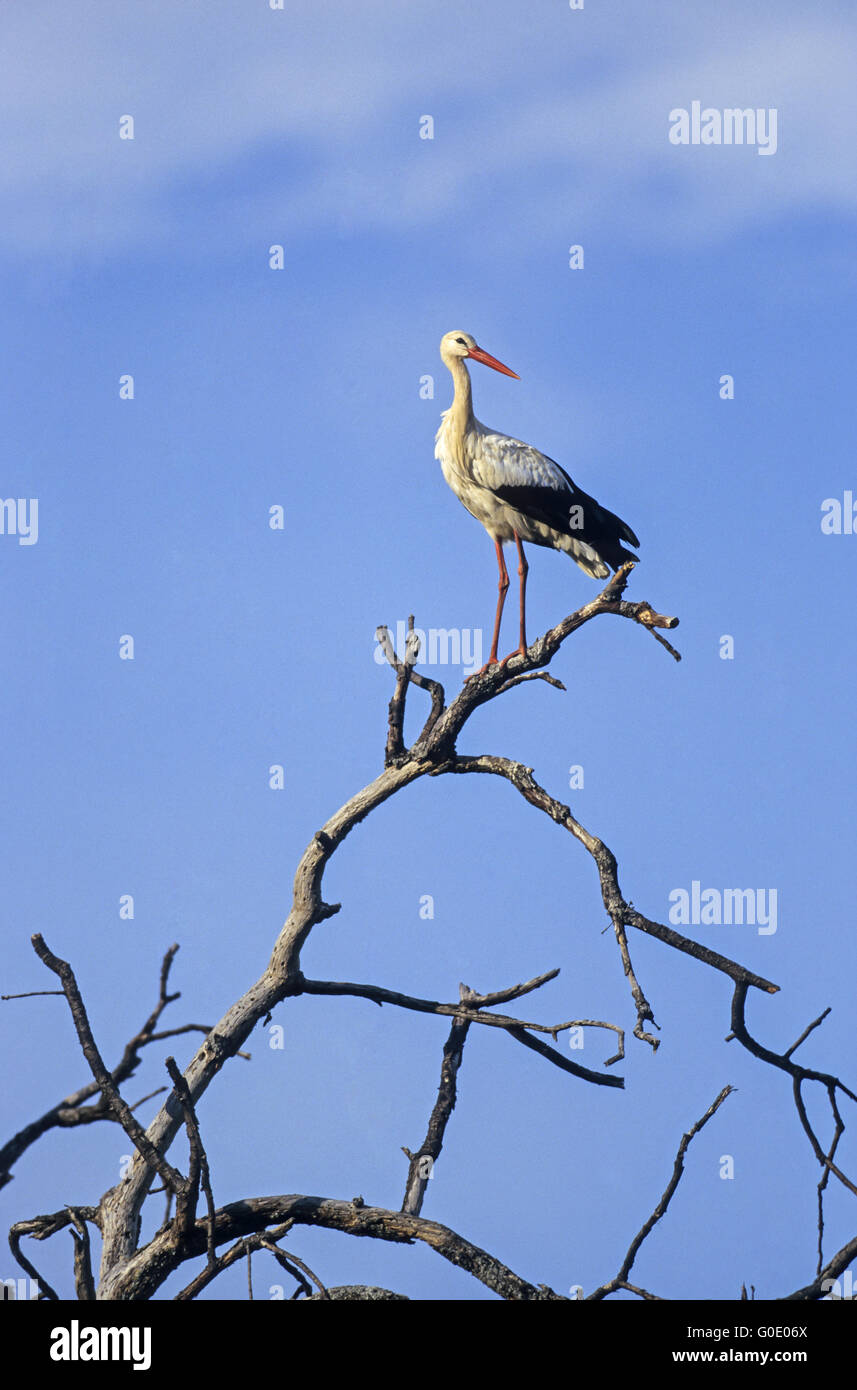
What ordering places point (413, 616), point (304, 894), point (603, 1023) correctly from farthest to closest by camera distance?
point (304, 894), point (413, 616), point (603, 1023)

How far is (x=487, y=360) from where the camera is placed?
36.5 feet

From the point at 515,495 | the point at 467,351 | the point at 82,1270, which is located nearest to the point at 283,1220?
the point at 82,1270

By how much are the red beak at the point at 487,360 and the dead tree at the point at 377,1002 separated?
3570 mm

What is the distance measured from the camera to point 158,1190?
745 cm

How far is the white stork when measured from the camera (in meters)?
10.1

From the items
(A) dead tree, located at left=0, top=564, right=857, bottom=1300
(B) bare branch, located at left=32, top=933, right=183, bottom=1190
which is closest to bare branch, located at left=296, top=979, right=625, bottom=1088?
(A) dead tree, located at left=0, top=564, right=857, bottom=1300

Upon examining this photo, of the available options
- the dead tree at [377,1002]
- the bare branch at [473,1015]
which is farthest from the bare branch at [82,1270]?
the bare branch at [473,1015]

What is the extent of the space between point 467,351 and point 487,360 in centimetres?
17

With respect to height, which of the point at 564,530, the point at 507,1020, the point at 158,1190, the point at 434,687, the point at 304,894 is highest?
the point at 564,530

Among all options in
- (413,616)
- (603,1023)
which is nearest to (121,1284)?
(603,1023)
